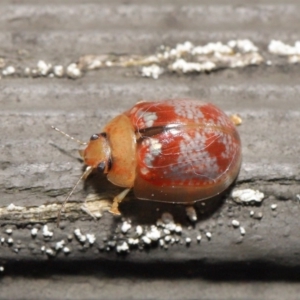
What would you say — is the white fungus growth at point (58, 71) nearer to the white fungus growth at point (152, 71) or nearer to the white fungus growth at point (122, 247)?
the white fungus growth at point (152, 71)

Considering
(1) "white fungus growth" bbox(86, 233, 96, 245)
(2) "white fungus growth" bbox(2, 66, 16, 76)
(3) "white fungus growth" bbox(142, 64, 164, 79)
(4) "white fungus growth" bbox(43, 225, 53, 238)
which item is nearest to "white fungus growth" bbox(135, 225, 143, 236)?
(1) "white fungus growth" bbox(86, 233, 96, 245)

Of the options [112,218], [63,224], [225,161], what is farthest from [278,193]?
[63,224]

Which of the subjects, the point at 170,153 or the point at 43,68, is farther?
the point at 43,68

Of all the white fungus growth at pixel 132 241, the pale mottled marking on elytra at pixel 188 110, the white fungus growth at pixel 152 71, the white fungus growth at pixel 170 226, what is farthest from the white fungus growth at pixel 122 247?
the white fungus growth at pixel 152 71

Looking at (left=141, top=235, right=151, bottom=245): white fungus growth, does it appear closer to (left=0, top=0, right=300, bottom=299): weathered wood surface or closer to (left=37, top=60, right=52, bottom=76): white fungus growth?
(left=0, top=0, right=300, bottom=299): weathered wood surface

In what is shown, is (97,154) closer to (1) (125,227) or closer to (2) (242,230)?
(1) (125,227)

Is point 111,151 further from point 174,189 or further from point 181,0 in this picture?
point 181,0

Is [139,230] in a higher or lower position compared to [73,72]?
lower

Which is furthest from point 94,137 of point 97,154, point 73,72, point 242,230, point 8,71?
point 242,230
